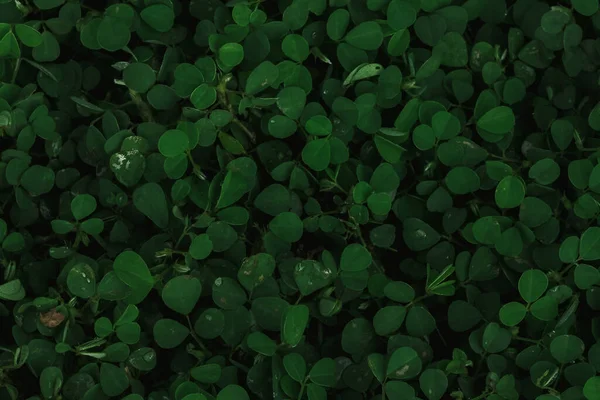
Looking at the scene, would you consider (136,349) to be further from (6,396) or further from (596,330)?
(596,330)

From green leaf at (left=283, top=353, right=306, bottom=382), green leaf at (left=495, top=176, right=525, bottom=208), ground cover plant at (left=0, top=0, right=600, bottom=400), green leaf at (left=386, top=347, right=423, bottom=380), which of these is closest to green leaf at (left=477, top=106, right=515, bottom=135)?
ground cover plant at (left=0, top=0, right=600, bottom=400)

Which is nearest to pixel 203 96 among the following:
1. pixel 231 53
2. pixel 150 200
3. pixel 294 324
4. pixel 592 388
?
pixel 231 53

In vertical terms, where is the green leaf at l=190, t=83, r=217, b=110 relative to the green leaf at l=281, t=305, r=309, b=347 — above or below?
above

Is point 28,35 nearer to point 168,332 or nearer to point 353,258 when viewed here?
point 168,332

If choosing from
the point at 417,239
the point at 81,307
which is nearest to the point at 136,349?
the point at 81,307

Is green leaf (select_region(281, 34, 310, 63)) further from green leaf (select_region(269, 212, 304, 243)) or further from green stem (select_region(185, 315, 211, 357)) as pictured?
green stem (select_region(185, 315, 211, 357))

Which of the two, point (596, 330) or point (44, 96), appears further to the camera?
point (44, 96)

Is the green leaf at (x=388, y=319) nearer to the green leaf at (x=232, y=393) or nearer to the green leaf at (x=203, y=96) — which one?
the green leaf at (x=232, y=393)

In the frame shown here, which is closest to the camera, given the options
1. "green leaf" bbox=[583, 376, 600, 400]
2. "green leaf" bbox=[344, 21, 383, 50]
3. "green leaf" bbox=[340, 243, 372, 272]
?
"green leaf" bbox=[583, 376, 600, 400]

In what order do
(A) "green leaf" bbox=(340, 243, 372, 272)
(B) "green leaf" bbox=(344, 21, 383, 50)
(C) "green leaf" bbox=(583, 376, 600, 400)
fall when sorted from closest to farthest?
(C) "green leaf" bbox=(583, 376, 600, 400)
(A) "green leaf" bbox=(340, 243, 372, 272)
(B) "green leaf" bbox=(344, 21, 383, 50)
